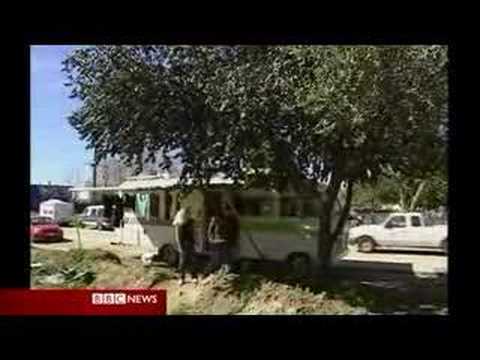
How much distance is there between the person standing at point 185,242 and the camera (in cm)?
594

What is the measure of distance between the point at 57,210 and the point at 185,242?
2.66 ft

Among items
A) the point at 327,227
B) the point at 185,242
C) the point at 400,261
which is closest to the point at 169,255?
the point at 185,242

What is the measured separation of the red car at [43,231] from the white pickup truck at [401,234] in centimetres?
181

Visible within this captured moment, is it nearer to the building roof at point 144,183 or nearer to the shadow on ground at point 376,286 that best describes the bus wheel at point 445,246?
the shadow on ground at point 376,286

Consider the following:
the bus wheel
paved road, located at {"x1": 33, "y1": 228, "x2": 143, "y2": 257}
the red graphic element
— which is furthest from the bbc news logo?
the bus wheel

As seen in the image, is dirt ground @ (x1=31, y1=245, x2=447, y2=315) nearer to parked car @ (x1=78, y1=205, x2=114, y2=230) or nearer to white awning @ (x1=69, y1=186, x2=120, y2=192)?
parked car @ (x1=78, y1=205, x2=114, y2=230)

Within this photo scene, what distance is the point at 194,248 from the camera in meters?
5.96

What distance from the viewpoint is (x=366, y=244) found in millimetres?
5910

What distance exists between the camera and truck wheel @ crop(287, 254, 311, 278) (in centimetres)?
593

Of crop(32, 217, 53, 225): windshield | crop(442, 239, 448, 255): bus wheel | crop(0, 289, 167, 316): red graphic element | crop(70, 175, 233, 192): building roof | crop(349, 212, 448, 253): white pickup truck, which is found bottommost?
crop(0, 289, 167, 316): red graphic element

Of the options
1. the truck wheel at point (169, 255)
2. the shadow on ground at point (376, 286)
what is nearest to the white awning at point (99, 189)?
the truck wheel at point (169, 255)

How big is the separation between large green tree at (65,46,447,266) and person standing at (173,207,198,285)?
25 centimetres
